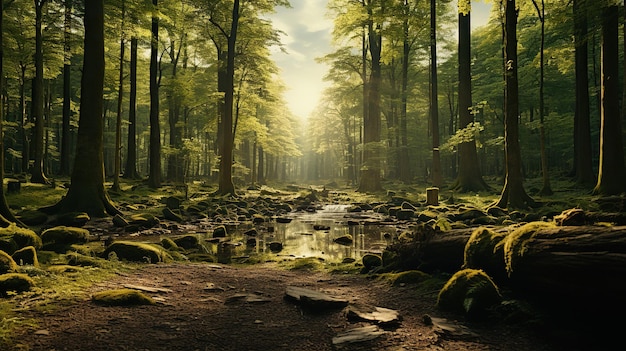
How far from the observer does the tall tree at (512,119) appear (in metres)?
11.6

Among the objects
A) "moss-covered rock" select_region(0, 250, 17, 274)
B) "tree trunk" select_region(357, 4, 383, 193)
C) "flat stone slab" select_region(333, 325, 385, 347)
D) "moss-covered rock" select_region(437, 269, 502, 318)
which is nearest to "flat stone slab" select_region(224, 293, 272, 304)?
"flat stone slab" select_region(333, 325, 385, 347)

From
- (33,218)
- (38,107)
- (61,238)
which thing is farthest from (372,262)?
(38,107)

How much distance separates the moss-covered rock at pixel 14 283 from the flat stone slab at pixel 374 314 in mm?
3908

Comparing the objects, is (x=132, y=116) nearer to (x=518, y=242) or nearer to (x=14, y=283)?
(x=14, y=283)

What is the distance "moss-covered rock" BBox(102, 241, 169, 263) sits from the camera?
7207mm

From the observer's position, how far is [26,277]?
174 inches

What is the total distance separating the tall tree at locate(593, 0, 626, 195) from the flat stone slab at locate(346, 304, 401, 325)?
36.5 feet

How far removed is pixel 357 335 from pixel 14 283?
4.07 metres

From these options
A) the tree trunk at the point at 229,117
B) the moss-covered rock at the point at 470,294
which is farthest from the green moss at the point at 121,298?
the tree trunk at the point at 229,117

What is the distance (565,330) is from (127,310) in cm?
462

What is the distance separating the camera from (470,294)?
4152 mm

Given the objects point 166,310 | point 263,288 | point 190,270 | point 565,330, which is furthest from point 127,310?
point 565,330

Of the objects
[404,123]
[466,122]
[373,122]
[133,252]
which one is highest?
[404,123]

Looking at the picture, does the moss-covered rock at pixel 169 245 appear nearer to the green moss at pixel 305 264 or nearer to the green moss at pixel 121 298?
the green moss at pixel 305 264
